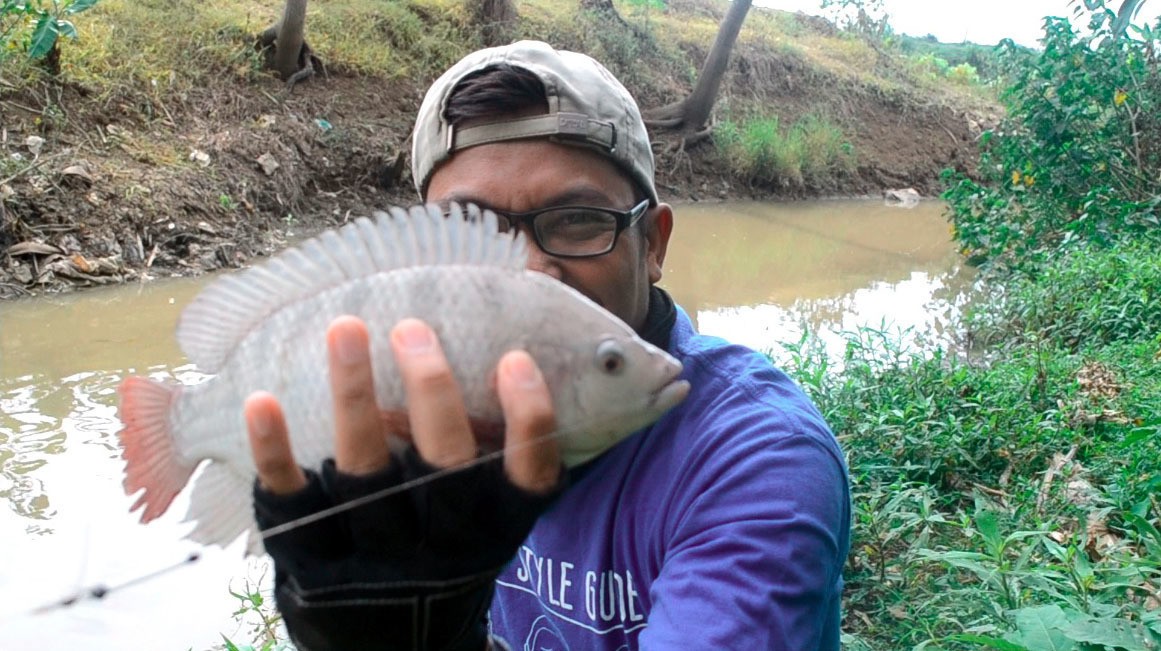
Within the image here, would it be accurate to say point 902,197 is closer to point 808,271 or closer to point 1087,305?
point 808,271

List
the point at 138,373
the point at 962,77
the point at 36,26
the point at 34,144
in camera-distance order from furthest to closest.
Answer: the point at 962,77
the point at 34,144
the point at 36,26
the point at 138,373

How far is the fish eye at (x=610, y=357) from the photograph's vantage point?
3.72 ft

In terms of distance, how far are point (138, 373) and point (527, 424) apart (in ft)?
17.0

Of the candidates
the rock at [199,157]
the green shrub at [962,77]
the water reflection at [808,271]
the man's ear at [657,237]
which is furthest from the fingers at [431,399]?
the green shrub at [962,77]

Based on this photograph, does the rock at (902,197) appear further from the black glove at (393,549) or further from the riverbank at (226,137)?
the black glove at (393,549)

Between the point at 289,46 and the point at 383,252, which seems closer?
the point at 383,252

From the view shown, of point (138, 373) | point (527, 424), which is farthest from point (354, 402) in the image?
point (138, 373)

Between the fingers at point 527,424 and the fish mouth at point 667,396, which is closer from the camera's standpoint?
the fingers at point 527,424

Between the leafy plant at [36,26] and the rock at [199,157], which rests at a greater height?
the leafy plant at [36,26]

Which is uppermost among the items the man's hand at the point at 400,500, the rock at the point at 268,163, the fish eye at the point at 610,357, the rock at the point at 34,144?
the fish eye at the point at 610,357

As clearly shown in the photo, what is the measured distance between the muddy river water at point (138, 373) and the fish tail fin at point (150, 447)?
0.12 meters

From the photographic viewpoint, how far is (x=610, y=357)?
113 centimetres

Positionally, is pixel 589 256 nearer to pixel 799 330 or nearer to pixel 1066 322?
pixel 1066 322

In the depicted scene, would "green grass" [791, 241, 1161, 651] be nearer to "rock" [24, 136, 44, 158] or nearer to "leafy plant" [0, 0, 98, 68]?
"leafy plant" [0, 0, 98, 68]
